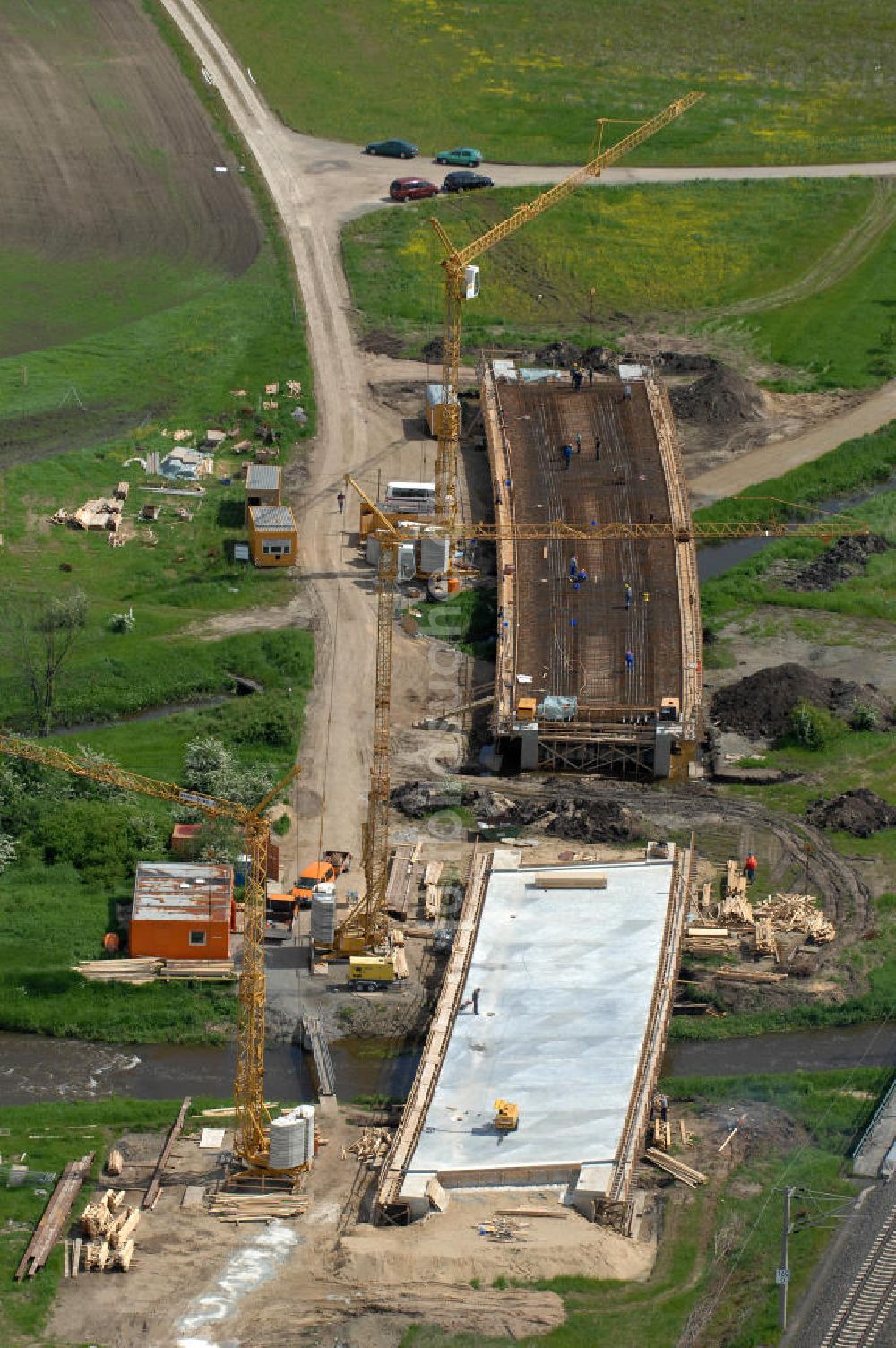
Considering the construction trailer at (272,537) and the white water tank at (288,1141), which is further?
the construction trailer at (272,537)

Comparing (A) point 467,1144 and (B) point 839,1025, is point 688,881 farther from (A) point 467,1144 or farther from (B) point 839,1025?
(A) point 467,1144

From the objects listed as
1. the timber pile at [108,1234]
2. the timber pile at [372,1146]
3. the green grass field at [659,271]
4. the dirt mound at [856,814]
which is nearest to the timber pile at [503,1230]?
the timber pile at [372,1146]

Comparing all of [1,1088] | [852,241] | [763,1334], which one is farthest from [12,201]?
[763,1334]

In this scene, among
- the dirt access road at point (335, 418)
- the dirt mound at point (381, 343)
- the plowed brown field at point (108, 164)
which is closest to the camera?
the dirt access road at point (335, 418)

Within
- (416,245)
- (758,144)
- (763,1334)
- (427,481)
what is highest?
(758,144)

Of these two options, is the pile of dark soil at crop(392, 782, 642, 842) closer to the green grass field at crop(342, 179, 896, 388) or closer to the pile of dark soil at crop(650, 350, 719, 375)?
the pile of dark soil at crop(650, 350, 719, 375)

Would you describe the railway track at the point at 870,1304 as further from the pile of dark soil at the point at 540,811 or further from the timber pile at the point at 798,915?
the pile of dark soil at the point at 540,811

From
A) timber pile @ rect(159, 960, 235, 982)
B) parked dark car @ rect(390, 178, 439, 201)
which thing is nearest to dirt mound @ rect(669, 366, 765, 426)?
parked dark car @ rect(390, 178, 439, 201)
